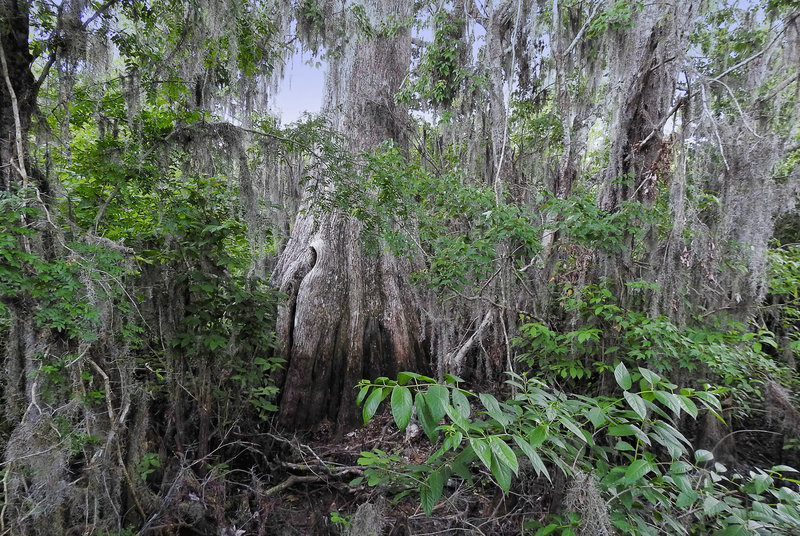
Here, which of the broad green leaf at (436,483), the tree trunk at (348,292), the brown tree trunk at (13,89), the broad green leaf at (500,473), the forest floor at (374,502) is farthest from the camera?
the tree trunk at (348,292)

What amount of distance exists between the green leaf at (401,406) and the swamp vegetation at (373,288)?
0.05 feet

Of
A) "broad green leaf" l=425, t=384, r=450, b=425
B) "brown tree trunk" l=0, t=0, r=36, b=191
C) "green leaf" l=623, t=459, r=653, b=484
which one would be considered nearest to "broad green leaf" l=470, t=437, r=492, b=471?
"broad green leaf" l=425, t=384, r=450, b=425

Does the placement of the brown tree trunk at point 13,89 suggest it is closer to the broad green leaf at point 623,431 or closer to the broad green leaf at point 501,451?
the broad green leaf at point 501,451

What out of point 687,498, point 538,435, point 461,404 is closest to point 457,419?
point 461,404

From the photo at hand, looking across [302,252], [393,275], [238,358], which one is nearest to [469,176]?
[393,275]

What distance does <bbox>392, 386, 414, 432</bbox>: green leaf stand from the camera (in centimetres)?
107

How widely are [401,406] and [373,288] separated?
366 centimetres

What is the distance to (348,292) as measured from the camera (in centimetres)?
457

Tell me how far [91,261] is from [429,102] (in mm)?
4950

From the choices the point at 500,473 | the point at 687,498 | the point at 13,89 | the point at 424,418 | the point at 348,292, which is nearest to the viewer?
the point at 500,473

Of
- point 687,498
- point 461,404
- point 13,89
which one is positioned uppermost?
point 13,89

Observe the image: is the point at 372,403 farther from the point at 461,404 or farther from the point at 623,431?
the point at 623,431

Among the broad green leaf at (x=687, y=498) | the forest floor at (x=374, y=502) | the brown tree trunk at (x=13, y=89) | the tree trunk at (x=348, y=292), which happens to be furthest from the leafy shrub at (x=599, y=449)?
the tree trunk at (x=348, y=292)

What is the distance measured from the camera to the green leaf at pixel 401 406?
107 centimetres
